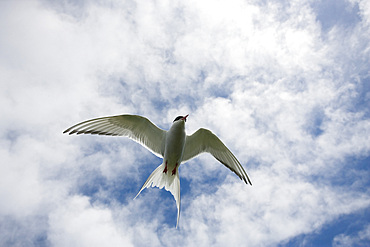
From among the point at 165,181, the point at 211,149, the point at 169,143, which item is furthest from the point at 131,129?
the point at 211,149

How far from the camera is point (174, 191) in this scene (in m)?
8.70

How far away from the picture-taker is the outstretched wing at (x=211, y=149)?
850cm

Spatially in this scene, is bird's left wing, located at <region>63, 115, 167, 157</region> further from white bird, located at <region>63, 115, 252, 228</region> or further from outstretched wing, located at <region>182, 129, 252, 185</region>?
outstretched wing, located at <region>182, 129, 252, 185</region>

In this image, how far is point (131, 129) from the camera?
8.62m

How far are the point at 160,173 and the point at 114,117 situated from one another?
2381mm

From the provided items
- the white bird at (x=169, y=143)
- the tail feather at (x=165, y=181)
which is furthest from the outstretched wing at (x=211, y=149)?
the tail feather at (x=165, y=181)

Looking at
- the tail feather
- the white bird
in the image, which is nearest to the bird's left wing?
the white bird

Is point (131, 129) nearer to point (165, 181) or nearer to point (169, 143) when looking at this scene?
point (169, 143)

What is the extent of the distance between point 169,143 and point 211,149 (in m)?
1.55

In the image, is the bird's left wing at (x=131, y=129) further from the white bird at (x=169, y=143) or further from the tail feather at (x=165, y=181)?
the tail feather at (x=165, y=181)

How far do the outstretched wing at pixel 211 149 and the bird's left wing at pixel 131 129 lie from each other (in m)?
0.93

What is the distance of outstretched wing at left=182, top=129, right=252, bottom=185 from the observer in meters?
8.50

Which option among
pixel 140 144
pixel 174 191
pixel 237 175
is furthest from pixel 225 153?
pixel 140 144

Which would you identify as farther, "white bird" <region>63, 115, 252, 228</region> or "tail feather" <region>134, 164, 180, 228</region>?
"tail feather" <region>134, 164, 180, 228</region>
